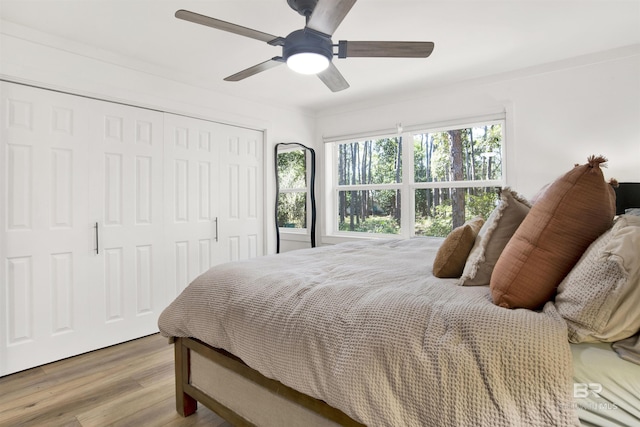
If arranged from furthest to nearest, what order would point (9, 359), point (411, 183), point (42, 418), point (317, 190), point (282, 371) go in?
point (317, 190) < point (411, 183) < point (9, 359) < point (42, 418) < point (282, 371)

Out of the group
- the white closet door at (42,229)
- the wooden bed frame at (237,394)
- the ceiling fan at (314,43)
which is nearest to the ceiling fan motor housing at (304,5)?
the ceiling fan at (314,43)

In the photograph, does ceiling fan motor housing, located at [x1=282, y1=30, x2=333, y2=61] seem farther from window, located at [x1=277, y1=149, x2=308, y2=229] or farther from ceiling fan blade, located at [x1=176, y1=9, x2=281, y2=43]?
window, located at [x1=277, y1=149, x2=308, y2=229]

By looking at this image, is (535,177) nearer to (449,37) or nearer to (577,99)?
(577,99)

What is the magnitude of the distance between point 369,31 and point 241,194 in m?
2.20

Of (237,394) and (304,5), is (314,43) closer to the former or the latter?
(304,5)

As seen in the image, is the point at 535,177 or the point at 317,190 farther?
the point at 317,190

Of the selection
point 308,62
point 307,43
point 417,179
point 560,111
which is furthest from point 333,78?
point 560,111

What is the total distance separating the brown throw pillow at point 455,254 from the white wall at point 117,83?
2.81 m

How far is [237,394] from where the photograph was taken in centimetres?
150

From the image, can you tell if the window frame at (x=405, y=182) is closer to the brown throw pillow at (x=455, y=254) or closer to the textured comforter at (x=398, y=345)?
the brown throw pillow at (x=455, y=254)

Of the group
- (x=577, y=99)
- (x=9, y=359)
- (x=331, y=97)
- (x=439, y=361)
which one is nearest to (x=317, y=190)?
(x=331, y=97)

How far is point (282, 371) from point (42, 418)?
1.59 m

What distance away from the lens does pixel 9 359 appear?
7.64ft

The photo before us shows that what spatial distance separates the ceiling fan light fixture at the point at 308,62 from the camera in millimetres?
1866
